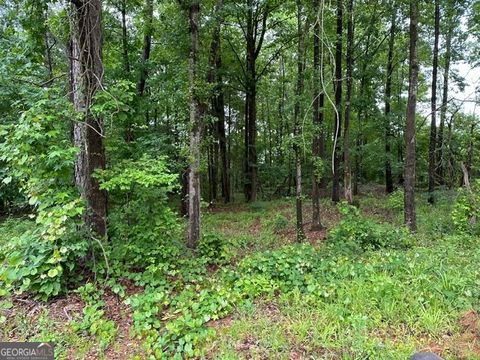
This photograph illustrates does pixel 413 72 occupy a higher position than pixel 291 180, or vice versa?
pixel 413 72

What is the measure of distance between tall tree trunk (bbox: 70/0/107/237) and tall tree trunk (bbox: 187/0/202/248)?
4.95ft

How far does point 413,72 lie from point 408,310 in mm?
5608

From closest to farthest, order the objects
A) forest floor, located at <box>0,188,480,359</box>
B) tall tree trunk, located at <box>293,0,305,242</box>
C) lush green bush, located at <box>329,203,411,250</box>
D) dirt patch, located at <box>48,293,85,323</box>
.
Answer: forest floor, located at <box>0,188,480,359</box>
dirt patch, located at <box>48,293,85,323</box>
lush green bush, located at <box>329,203,411,250</box>
tall tree trunk, located at <box>293,0,305,242</box>

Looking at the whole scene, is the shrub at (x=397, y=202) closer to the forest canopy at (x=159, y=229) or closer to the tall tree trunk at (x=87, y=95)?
the forest canopy at (x=159, y=229)

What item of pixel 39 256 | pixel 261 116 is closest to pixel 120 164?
pixel 39 256

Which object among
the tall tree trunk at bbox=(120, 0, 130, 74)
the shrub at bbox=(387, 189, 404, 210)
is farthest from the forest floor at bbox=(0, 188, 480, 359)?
the tall tree trunk at bbox=(120, 0, 130, 74)

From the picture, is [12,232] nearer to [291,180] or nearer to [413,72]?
[413,72]

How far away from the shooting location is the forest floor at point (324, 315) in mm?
2830

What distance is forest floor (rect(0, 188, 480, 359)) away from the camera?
9.29 feet

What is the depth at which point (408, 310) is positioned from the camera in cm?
316

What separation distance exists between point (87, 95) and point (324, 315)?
4.10 m

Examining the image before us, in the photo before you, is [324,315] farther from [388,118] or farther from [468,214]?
[388,118]

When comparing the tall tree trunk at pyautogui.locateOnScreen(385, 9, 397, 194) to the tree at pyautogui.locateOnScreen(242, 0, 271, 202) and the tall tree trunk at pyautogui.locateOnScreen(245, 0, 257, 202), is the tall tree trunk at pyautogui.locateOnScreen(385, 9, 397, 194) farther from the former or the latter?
the tall tree trunk at pyautogui.locateOnScreen(245, 0, 257, 202)

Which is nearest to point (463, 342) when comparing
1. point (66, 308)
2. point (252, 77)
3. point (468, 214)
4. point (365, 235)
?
point (365, 235)
